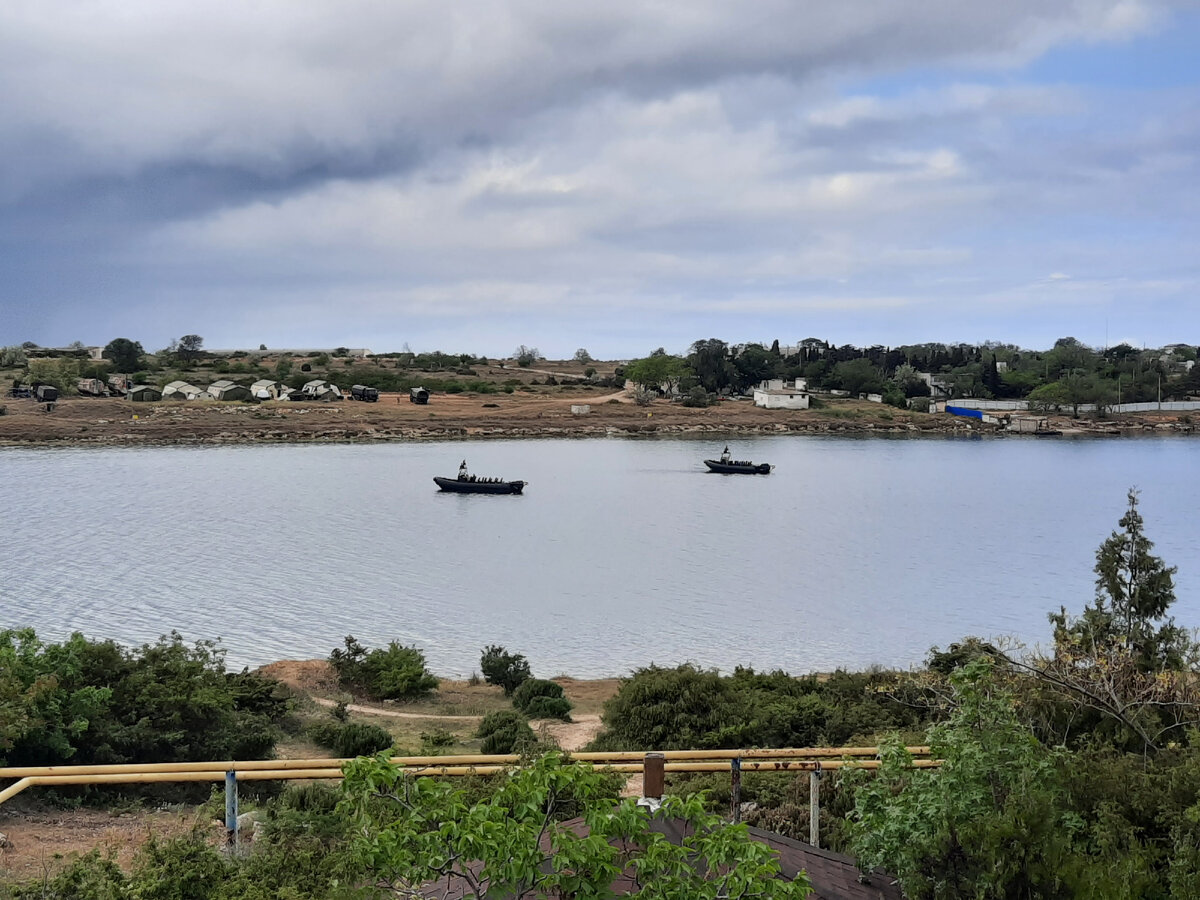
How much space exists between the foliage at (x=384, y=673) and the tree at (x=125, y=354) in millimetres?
105606

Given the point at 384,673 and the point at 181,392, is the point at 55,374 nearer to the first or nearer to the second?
the point at 181,392

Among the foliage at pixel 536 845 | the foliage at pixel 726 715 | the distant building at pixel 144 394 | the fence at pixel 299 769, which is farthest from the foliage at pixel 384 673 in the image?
the distant building at pixel 144 394

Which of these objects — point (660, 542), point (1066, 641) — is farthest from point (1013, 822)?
point (660, 542)

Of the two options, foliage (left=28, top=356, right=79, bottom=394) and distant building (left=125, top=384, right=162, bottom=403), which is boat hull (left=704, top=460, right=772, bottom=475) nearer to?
distant building (left=125, top=384, right=162, bottom=403)

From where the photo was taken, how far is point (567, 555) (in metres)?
41.9

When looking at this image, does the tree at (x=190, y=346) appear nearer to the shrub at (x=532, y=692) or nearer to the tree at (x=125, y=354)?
the tree at (x=125, y=354)

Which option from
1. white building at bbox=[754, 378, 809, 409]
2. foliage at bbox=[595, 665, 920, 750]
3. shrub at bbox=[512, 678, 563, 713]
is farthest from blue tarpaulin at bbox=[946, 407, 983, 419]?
foliage at bbox=[595, 665, 920, 750]

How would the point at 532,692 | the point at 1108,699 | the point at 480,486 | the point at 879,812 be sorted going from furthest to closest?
the point at 480,486
the point at 532,692
the point at 1108,699
the point at 879,812

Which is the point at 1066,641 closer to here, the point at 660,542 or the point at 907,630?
the point at 907,630

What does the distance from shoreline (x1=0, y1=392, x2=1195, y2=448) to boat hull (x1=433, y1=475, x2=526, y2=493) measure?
34292mm

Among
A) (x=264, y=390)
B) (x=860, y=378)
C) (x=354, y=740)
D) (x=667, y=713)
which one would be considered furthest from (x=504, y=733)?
(x=860, y=378)

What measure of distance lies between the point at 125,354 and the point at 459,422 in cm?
4696

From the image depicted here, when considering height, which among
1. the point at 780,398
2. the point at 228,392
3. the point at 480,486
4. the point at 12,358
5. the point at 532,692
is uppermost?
the point at 12,358

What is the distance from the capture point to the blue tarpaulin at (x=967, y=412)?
427 feet
